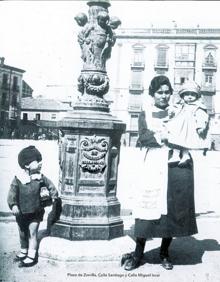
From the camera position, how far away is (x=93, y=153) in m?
4.79

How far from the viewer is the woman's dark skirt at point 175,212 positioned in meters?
4.33

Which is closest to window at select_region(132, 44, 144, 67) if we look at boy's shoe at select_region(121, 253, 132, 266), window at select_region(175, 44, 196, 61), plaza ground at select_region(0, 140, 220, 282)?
window at select_region(175, 44, 196, 61)

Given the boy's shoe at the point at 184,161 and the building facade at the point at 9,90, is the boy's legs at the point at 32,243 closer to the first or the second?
the boy's shoe at the point at 184,161

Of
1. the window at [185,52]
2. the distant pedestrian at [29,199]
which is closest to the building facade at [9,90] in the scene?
the distant pedestrian at [29,199]

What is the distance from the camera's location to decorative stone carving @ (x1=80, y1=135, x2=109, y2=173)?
188 inches

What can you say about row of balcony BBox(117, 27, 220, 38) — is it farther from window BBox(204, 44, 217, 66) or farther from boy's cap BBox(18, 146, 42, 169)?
boy's cap BBox(18, 146, 42, 169)

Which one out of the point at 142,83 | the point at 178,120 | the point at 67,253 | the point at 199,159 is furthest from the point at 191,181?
the point at 142,83

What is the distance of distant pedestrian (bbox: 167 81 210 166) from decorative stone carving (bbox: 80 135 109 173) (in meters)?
0.78

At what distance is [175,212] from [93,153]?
1.04m

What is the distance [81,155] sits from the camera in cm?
479

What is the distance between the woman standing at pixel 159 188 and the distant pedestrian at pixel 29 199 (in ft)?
2.92

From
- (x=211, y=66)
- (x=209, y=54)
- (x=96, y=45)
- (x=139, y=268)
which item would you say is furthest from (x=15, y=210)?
(x=209, y=54)

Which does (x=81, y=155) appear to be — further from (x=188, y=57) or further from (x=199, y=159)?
(x=188, y=57)

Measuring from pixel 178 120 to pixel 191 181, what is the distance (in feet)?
1.97
